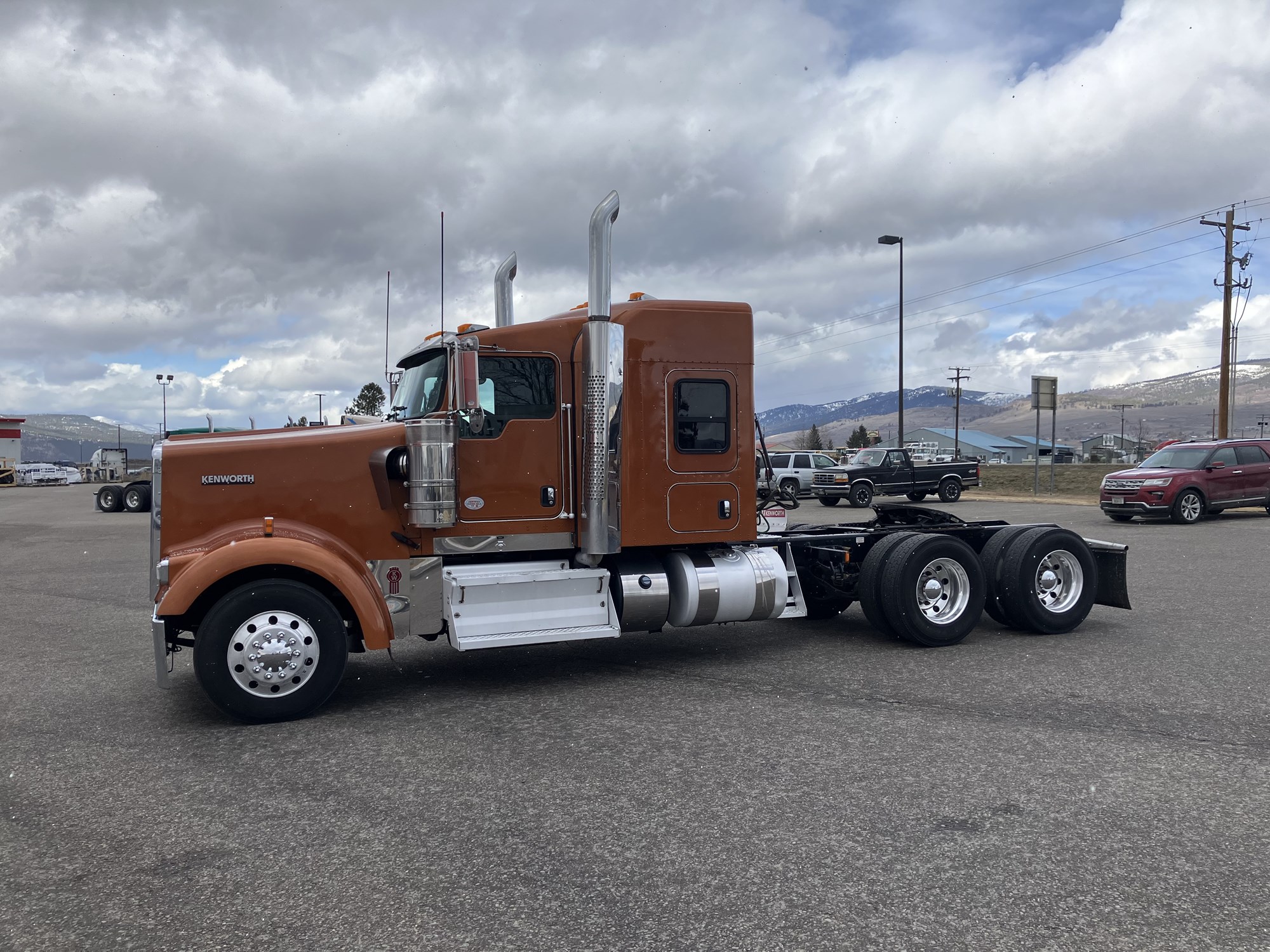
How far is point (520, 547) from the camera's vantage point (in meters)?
6.93

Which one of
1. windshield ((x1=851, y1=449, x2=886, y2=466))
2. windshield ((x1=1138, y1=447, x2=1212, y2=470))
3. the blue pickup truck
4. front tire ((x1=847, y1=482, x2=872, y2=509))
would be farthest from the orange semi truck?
windshield ((x1=851, y1=449, x2=886, y2=466))

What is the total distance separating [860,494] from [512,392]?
22.1m

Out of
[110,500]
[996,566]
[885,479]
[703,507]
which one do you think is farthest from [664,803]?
[110,500]

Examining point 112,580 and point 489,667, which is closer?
point 489,667

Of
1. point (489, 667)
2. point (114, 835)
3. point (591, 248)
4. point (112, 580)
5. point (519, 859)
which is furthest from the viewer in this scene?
point (112, 580)

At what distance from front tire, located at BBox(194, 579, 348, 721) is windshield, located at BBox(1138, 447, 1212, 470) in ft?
65.6

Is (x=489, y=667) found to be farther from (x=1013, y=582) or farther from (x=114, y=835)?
(x=1013, y=582)

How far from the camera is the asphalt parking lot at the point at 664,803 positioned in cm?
336

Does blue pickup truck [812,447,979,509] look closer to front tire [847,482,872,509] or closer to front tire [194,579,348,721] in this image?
front tire [847,482,872,509]

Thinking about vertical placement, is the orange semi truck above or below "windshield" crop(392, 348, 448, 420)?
below

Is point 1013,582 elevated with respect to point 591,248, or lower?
lower

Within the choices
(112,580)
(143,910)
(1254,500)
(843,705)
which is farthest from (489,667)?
(1254,500)

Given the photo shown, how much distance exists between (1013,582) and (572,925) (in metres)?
6.19

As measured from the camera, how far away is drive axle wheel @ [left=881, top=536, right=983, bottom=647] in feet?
25.7
